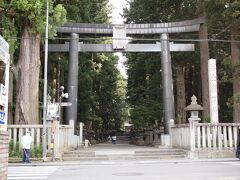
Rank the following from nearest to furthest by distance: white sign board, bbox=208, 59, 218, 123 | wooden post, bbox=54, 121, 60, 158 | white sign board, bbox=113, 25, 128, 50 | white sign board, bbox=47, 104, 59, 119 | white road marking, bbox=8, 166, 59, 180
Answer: white road marking, bbox=8, 166, 59, 180, white sign board, bbox=47, 104, 59, 119, wooden post, bbox=54, 121, 60, 158, white sign board, bbox=208, 59, 218, 123, white sign board, bbox=113, 25, 128, 50

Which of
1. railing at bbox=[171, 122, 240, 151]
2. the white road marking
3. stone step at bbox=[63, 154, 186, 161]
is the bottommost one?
stone step at bbox=[63, 154, 186, 161]

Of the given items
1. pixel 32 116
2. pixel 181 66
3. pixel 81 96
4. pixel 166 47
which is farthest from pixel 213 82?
pixel 81 96

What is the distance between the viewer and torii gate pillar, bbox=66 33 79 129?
29844mm

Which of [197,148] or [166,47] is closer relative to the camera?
[197,148]

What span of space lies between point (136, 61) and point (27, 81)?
20.0m

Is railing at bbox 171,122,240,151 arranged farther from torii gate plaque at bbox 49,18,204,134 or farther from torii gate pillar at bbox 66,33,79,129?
torii gate pillar at bbox 66,33,79,129

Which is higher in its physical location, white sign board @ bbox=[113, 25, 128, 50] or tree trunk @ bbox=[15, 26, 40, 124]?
white sign board @ bbox=[113, 25, 128, 50]

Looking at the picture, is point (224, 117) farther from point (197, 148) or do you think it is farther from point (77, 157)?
point (77, 157)

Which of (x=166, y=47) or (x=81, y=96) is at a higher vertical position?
(x=166, y=47)

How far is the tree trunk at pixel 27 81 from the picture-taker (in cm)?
2320

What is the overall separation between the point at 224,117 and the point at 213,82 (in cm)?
1534

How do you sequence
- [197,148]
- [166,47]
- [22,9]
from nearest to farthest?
1. [22,9]
2. [197,148]
3. [166,47]

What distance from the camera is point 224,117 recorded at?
38.5 m

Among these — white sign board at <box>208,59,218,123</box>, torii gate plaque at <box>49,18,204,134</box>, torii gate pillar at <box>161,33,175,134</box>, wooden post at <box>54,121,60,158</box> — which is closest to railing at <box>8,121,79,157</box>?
wooden post at <box>54,121,60,158</box>
